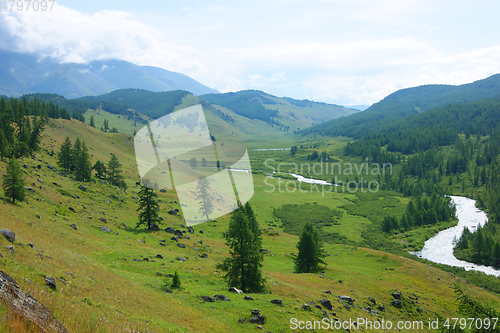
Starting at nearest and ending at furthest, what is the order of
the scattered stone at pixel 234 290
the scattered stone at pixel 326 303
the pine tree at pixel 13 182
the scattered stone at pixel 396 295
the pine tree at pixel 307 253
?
the scattered stone at pixel 234 290, the scattered stone at pixel 326 303, the pine tree at pixel 13 182, the scattered stone at pixel 396 295, the pine tree at pixel 307 253

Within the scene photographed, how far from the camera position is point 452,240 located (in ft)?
Answer: 275

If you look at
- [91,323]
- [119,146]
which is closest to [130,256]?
[91,323]

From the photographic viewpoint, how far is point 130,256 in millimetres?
36062

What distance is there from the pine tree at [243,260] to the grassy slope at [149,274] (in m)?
2.20

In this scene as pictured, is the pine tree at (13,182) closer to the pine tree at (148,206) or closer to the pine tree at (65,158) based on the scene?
the pine tree at (148,206)

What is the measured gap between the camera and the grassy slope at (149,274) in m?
16.7

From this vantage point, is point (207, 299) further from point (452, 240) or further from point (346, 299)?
point (452, 240)

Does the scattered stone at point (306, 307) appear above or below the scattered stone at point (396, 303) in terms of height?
above

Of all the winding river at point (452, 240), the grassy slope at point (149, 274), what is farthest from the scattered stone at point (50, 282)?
the winding river at point (452, 240)

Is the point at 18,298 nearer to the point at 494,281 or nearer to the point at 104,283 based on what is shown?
the point at 104,283

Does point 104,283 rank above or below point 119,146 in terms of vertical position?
below

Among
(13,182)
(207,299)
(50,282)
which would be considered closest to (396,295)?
(207,299)

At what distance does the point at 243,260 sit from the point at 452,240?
83.0 m

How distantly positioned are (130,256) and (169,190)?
60.7m
